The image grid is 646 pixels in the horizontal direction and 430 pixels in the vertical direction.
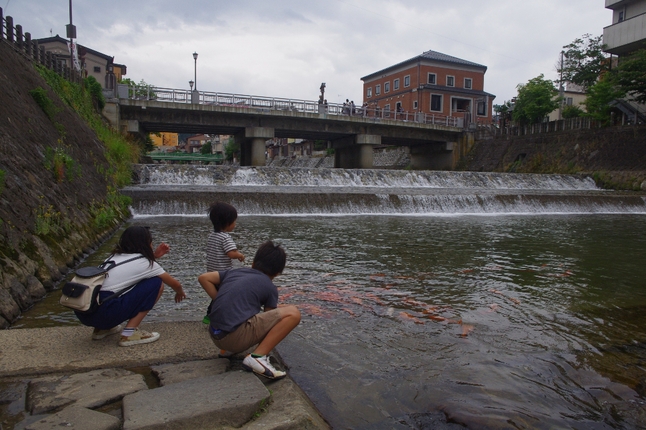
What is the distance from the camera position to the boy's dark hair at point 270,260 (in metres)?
3.62

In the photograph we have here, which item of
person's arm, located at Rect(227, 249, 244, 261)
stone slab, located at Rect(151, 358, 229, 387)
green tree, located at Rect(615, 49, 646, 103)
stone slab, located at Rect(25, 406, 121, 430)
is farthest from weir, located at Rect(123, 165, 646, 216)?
stone slab, located at Rect(25, 406, 121, 430)

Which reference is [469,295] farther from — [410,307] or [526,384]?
[526,384]

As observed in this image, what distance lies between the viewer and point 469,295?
21.6 ft

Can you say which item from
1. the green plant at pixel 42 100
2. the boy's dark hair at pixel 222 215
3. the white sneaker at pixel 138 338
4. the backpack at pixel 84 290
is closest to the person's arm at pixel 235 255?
the boy's dark hair at pixel 222 215

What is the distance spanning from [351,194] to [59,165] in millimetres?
11030

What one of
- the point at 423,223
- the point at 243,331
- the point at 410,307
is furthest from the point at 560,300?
the point at 423,223

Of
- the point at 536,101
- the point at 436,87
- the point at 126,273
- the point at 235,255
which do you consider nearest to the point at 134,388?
the point at 126,273

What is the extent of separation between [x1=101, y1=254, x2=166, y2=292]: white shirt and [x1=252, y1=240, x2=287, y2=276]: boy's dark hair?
35.9 inches

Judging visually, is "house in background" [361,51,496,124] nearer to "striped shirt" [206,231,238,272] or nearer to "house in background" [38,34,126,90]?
"house in background" [38,34,126,90]

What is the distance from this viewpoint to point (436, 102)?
55.0 meters

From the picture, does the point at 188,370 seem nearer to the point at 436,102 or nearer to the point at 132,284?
the point at 132,284

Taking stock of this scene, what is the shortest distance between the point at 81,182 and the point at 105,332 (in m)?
7.95

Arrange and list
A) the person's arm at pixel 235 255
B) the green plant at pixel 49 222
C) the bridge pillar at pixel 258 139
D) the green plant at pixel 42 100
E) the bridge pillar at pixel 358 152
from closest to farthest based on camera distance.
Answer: the person's arm at pixel 235 255, the green plant at pixel 49 222, the green plant at pixel 42 100, the bridge pillar at pixel 258 139, the bridge pillar at pixel 358 152

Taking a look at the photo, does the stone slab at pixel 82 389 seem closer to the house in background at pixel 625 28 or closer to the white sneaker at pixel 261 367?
the white sneaker at pixel 261 367
